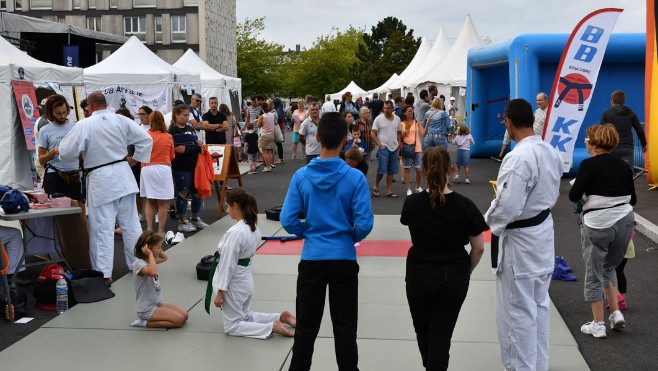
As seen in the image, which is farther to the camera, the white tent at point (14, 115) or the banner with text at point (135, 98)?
the banner with text at point (135, 98)

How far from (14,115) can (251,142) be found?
21.2ft

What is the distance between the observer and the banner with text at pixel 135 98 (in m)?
20.2

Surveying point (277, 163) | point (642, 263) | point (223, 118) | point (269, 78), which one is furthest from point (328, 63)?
point (642, 263)

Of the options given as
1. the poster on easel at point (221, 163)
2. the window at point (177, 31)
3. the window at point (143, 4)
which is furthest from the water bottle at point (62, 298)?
the window at point (143, 4)

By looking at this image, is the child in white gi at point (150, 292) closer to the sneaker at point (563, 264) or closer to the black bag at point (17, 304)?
the black bag at point (17, 304)

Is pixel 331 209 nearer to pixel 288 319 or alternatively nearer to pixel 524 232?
pixel 524 232

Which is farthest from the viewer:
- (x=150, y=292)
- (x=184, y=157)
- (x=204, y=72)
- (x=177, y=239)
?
(x=204, y=72)

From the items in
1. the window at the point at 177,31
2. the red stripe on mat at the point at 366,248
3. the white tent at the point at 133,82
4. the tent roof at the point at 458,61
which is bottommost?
the red stripe on mat at the point at 366,248

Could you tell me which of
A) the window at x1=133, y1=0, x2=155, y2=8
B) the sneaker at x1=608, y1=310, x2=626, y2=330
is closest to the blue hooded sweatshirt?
the sneaker at x1=608, y1=310, x2=626, y2=330

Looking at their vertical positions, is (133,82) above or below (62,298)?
above

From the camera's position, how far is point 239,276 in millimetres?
5941

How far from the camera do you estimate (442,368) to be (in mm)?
4488

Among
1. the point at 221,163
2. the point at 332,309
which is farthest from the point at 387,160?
the point at 332,309

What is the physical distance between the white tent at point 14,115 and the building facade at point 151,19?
2133 inches
